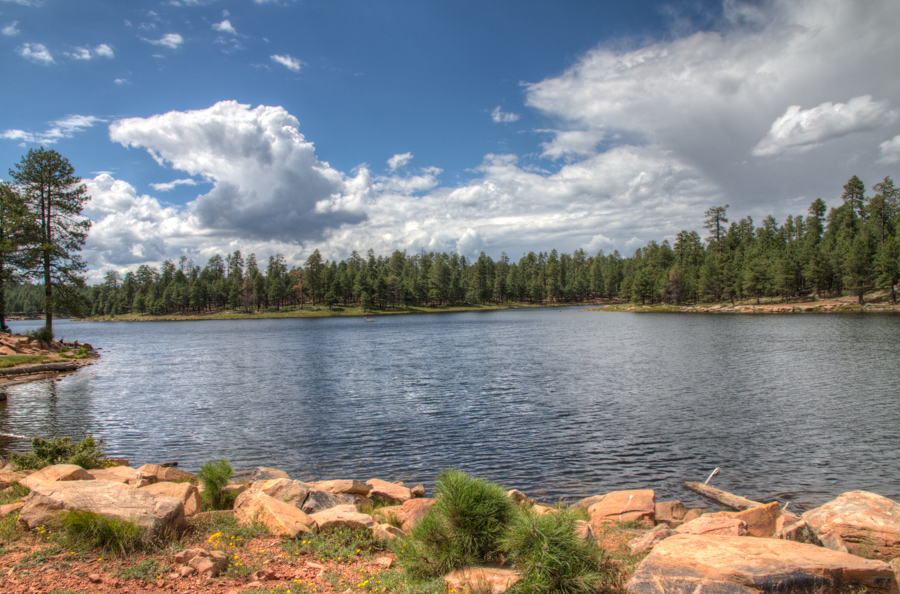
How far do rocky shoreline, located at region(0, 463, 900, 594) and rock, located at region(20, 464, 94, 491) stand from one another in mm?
42

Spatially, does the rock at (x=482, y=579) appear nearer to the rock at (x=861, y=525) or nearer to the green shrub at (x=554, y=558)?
the green shrub at (x=554, y=558)

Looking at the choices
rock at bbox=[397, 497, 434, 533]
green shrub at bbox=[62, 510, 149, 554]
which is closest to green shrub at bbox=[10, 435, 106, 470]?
green shrub at bbox=[62, 510, 149, 554]

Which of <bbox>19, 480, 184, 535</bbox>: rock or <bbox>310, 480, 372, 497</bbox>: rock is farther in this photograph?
<bbox>310, 480, 372, 497</bbox>: rock

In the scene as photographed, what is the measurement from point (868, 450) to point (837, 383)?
1523 centimetres

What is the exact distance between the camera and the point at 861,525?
9625 millimetres

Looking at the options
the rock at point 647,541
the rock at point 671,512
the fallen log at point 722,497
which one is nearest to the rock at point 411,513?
the rock at point 647,541

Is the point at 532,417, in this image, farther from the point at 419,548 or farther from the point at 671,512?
the point at 419,548

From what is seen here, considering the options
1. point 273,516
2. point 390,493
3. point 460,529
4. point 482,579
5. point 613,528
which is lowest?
point 390,493

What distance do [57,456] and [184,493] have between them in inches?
259

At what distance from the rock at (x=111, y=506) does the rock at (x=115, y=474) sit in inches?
145

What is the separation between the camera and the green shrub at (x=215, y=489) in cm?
1219

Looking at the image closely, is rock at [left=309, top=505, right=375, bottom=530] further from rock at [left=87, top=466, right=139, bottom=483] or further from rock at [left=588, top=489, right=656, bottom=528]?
rock at [left=87, top=466, right=139, bottom=483]

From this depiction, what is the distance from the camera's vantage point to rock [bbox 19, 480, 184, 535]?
8.53 meters

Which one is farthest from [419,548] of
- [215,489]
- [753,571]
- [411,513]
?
[215,489]
